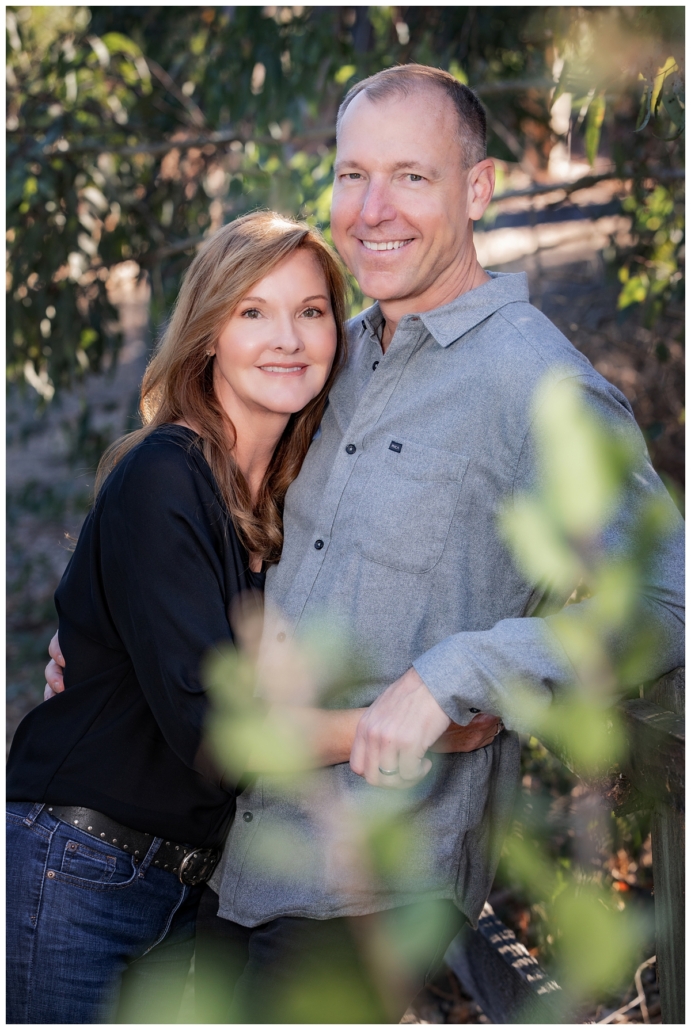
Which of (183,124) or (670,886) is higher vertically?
(183,124)

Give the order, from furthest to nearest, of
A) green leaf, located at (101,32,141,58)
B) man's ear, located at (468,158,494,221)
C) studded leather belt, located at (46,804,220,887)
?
green leaf, located at (101,32,141,58) → man's ear, located at (468,158,494,221) → studded leather belt, located at (46,804,220,887)

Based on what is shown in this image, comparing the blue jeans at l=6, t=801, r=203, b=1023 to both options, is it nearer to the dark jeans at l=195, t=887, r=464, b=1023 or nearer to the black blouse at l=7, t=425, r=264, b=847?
the black blouse at l=7, t=425, r=264, b=847

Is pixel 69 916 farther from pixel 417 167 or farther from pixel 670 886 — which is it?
pixel 417 167

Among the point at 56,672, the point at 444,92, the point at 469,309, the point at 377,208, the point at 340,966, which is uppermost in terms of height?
the point at 444,92

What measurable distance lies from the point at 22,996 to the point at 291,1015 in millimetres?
462

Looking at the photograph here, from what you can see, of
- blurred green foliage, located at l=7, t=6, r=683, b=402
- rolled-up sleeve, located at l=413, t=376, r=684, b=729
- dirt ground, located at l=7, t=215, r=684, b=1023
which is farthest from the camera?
blurred green foliage, located at l=7, t=6, r=683, b=402

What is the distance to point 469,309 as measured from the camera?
1.96 metres

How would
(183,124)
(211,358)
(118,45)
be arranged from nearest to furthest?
(211,358) → (118,45) → (183,124)

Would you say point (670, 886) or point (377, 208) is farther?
point (377, 208)

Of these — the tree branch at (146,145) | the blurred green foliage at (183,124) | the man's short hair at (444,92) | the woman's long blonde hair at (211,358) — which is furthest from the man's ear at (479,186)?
the tree branch at (146,145)

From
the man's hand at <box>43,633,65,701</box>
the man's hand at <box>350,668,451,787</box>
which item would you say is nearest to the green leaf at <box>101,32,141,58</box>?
the man's hand at <box>43,633,65,701</box>

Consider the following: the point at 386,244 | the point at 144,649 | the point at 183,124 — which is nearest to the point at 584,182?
the point at 183,124

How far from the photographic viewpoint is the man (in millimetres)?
1772

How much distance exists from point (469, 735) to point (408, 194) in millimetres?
1043
